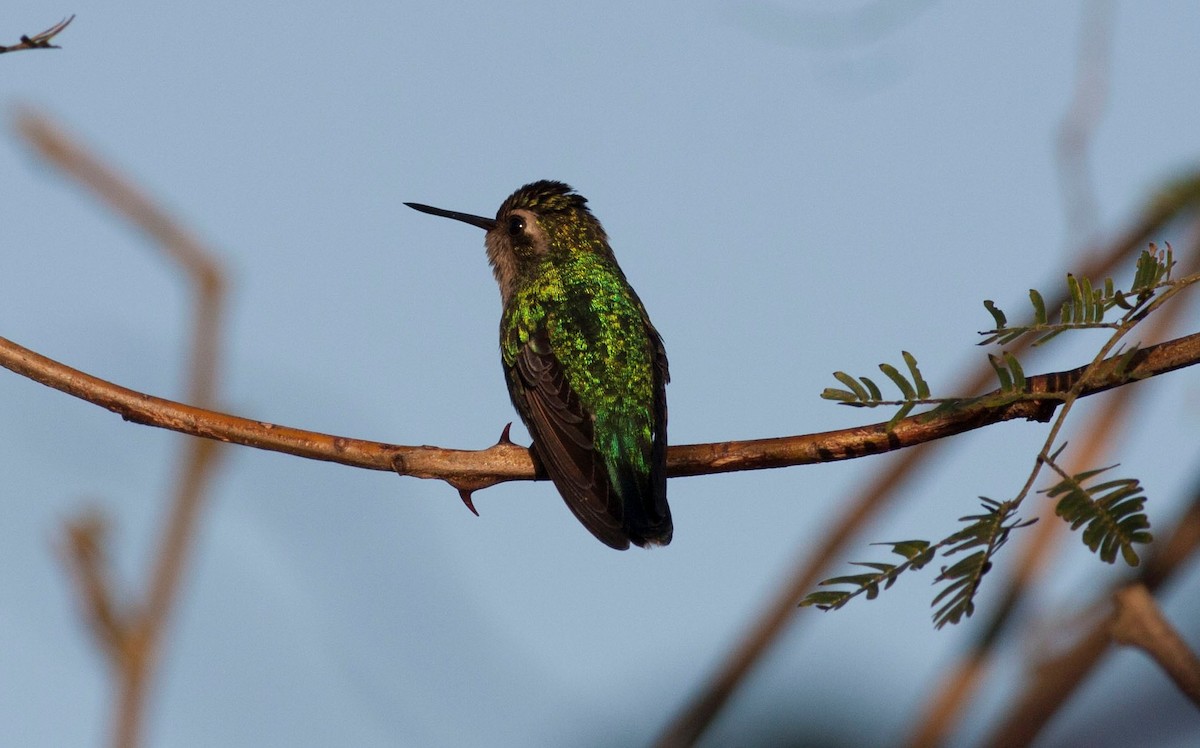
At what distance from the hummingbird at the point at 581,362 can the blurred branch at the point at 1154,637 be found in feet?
7.33

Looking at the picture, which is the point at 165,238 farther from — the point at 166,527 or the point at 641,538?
the point at 641,538

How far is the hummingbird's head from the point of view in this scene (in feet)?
21.9

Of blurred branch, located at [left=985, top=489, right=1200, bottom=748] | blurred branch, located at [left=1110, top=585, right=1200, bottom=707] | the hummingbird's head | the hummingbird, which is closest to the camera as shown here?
blurred branch, located at [left=1110, top=585, right=1200, bottom=707]

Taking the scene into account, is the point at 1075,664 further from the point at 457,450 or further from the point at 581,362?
the point at 581,362

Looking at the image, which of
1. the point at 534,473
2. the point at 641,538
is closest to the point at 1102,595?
the point at 641,538

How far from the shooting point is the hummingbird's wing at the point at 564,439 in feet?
15.2

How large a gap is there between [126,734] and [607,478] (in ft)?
6.35

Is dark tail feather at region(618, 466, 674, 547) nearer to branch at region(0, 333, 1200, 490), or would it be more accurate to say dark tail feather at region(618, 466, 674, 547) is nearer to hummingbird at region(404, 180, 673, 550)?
hummingbird at region(404, 180, 673, 550)

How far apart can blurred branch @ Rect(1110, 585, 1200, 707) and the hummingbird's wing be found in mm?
2377

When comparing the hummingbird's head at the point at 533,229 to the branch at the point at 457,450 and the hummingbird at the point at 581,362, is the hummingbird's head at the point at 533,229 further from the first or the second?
the branch at the point at 457,450

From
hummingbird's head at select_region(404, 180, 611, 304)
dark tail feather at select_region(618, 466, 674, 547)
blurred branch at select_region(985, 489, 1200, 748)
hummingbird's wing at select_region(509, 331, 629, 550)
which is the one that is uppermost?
hummingbird's head at select_region(404, 180, 611, 304)

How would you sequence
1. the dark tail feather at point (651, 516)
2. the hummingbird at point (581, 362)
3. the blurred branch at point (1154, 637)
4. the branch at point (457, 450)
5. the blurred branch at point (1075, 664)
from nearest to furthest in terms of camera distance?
the blurred branch at point (1154, 637) → the blurred branch at point (1075, 664) → the branch at point (457, 450) → the dark tail feather at point (651, 516) → the hummingbird at point (581, 362)

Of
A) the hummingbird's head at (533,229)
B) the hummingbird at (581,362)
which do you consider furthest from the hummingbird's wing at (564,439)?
the hummingbird's head at (533,229)

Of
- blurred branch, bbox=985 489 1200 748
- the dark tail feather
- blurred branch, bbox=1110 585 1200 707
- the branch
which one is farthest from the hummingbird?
blurred branch, bbox=1110 585 1200 707
